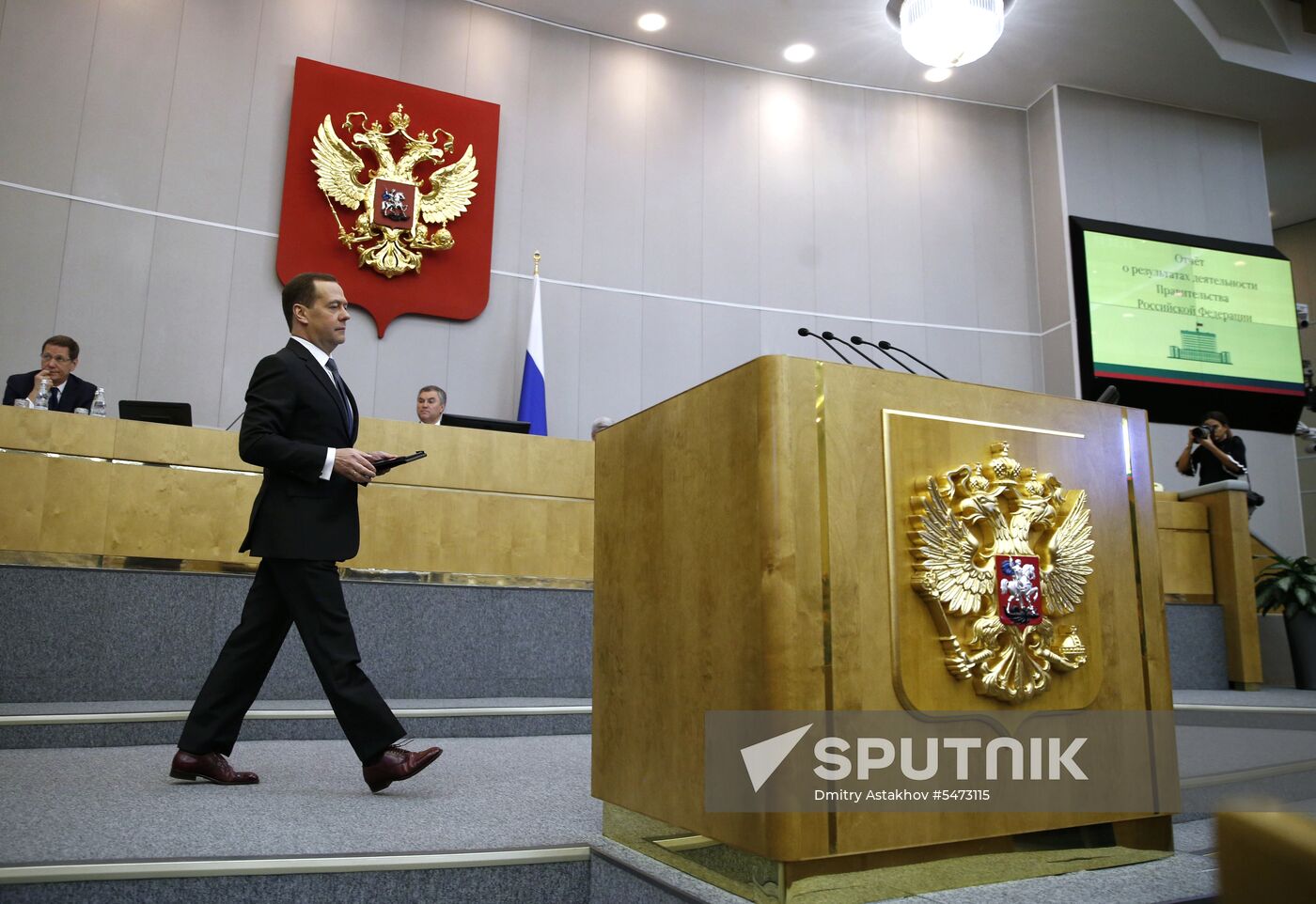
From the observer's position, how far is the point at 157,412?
3.91 meters

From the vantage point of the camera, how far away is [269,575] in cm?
227

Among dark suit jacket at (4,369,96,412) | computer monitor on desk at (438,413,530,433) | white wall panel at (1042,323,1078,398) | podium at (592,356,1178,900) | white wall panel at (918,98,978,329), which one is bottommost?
podium at (592,356,1178,900)

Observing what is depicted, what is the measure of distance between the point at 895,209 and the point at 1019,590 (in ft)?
21.5

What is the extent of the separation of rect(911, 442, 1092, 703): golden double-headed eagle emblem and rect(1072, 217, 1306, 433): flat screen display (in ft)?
20.1

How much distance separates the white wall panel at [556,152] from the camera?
6539mm

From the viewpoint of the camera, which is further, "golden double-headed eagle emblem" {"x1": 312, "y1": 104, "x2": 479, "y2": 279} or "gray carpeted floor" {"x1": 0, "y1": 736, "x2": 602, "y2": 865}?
"golden double-headed eagle emblem" {"x1": 312, "y1": 104, "x2": 479, "y2": 279}

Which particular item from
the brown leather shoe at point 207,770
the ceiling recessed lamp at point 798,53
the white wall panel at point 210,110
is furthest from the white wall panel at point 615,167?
the brown leather shoe at point 207,770

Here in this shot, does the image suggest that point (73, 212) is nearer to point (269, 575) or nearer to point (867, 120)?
point (269, 575)

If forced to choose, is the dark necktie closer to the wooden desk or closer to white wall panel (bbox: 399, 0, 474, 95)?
the wooden desk

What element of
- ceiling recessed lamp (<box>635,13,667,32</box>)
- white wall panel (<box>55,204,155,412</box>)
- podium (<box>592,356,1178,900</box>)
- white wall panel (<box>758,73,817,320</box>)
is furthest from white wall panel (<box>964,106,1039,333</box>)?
podium (<box>592,356,1178,900</box>)

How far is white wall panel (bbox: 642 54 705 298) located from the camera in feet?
22.4

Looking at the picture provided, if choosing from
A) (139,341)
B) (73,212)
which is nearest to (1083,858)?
(139,341)

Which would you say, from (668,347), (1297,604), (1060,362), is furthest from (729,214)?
(1297,604)

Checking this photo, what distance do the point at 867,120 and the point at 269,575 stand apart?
6675 mm
